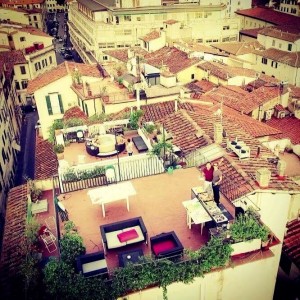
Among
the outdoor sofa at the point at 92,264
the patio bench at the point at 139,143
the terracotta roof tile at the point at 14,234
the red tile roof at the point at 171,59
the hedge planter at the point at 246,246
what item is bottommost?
the terracotta roof tile at the point at 14,234

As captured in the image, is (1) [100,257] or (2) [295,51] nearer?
(1) [100,257]

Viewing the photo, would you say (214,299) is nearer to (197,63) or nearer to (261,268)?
(261,268)

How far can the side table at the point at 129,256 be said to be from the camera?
12.6 metres

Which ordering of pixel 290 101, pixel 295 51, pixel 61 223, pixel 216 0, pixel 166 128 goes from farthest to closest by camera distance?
pixel 216 0 → pixel 295 51 → pixel 290 101 → pixel 166 128 → pixel 61 223

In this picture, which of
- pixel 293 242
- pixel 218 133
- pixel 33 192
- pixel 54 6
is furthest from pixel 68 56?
pixel 293 242

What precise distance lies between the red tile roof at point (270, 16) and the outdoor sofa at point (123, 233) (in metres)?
62.9

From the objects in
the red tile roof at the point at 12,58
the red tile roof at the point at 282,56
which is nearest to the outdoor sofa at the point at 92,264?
the red tile roof at the point at 12,58

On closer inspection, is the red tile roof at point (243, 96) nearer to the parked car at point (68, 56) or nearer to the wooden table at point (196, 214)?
the wooden table at point (196, 214)

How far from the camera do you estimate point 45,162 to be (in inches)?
1174

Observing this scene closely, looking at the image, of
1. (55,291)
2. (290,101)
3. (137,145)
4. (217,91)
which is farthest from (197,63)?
(55,291)

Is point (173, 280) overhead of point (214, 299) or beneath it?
overhead

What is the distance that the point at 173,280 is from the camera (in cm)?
1231

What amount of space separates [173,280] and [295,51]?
165ft

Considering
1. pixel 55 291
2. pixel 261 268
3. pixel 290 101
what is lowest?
pixel 290 101
